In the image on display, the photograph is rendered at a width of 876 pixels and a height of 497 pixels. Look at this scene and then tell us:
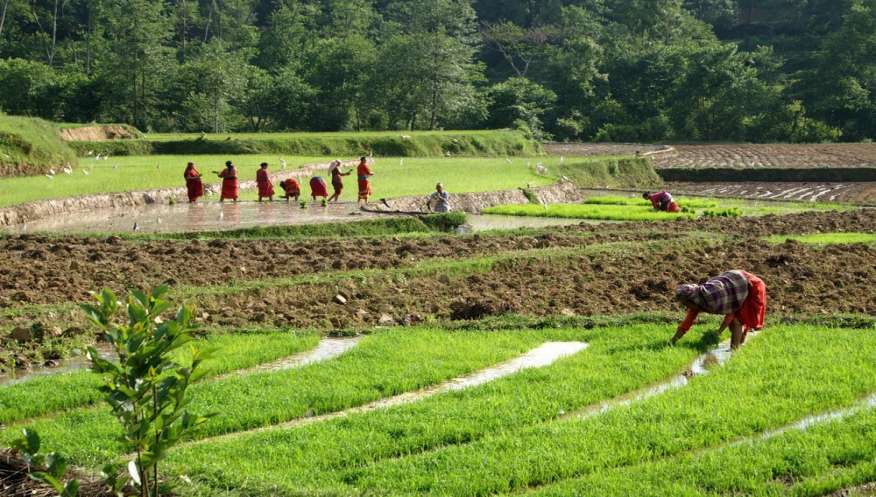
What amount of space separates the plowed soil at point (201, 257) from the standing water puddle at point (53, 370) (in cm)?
271

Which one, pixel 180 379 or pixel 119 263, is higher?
pixel 180 379

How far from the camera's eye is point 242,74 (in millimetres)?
63781

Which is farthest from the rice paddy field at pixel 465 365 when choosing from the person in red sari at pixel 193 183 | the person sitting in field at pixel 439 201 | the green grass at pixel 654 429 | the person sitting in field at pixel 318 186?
the person in red sari at pixel 193 183

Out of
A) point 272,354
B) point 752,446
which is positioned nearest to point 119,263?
point 272,354

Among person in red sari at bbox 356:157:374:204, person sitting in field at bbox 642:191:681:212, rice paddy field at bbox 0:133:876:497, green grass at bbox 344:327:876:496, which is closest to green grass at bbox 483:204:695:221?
person sitting in field at bbox 642:191:681:212

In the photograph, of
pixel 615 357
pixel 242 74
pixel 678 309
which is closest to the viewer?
pixel 615 357

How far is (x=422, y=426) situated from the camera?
30.1 feet

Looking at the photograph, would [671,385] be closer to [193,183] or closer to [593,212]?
[593,212]

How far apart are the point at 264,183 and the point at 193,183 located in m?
2.03

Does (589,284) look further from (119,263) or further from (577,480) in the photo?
(577,480)

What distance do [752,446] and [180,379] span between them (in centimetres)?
490

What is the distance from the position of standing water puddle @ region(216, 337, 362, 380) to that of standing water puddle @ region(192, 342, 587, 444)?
65.6 inches

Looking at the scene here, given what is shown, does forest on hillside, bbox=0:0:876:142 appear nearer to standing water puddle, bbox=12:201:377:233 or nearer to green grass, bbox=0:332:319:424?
standing water puddle, bbox=12:201:377:233

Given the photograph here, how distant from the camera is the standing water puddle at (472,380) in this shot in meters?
9.80
